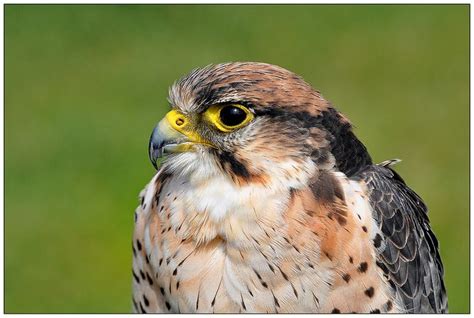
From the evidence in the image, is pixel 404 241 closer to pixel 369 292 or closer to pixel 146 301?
pixel 369 292

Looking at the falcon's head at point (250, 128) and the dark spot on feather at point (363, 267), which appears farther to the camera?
the dark spot on feather at point (363, 267)

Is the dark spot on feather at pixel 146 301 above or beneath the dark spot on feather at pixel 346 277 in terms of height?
beneath

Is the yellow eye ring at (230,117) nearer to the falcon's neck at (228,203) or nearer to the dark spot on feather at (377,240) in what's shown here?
the falcon's neck at (228,203)

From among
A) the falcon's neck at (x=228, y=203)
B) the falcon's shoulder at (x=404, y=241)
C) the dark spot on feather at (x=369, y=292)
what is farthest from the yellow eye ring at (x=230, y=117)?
the dark spot on feather at (x=369, y=292)

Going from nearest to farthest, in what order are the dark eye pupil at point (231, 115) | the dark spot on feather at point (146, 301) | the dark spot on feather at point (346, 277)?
the dark eye pupil at point (231, 115) → the dark spot on feather at point (346, 277) → the dark spot on feather at point (146, 301)

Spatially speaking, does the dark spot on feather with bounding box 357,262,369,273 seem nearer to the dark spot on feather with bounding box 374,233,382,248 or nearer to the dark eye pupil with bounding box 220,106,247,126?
the dark spot on feather with bounding box 374,233,382,248

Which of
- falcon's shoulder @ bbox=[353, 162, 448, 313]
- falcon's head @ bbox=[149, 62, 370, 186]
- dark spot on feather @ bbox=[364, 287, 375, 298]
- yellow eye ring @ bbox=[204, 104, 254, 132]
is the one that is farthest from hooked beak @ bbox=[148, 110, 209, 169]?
dark spot on feather @ bbox=[364, 287, 375, 298]

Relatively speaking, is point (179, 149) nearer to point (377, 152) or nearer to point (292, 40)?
point (377, 152)

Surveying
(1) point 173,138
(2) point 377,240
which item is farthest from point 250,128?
(2) point 377,240
